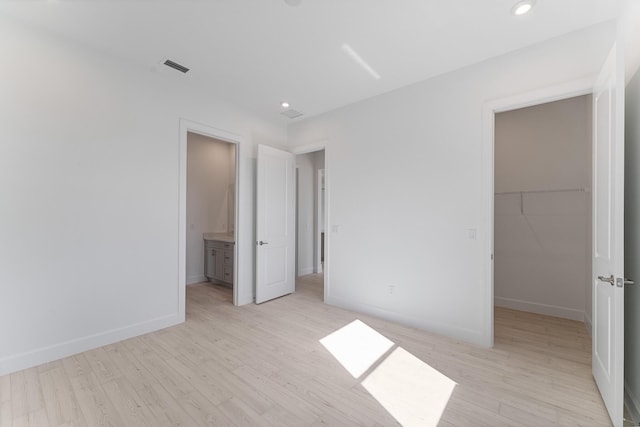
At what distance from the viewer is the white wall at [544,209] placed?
10.8 feet

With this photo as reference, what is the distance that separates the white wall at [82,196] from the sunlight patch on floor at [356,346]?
1.93 metres

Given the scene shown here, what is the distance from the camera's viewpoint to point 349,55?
263cm

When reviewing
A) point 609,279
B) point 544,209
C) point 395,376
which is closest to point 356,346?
point 395,376

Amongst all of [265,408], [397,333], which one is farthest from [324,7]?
[397,333]

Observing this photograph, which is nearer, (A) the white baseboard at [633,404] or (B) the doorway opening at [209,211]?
(A) the white baseboard at [633,404]

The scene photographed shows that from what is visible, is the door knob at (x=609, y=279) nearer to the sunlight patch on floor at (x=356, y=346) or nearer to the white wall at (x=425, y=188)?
the white wall at (x=425, y=188)

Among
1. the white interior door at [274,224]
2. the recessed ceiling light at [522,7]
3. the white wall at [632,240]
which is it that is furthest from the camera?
the white interior door at [274,224]

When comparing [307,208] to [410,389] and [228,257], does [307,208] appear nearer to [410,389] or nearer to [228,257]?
[228,257]

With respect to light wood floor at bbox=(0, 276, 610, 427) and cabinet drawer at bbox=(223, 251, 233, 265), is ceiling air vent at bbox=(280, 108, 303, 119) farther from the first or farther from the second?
light wood floor at bbox=(0, 276, 610, 427)

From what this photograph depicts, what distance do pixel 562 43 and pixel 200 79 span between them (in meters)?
3.62

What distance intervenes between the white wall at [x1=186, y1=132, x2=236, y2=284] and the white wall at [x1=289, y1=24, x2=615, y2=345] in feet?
8.51

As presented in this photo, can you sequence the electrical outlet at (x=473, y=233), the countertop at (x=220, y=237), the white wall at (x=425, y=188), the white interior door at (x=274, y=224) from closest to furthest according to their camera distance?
the white wall at (x=425, y=188), the electrical outlet at (x=473, y=233), the white interior door at (x=274, y=224), the countertop at (x=220, y=237)

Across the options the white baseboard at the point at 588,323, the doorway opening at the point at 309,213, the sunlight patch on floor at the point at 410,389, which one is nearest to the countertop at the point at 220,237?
the doorway opening at the point at 309,213

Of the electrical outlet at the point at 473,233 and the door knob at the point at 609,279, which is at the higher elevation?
the electrical outlet at the point at 473,233
